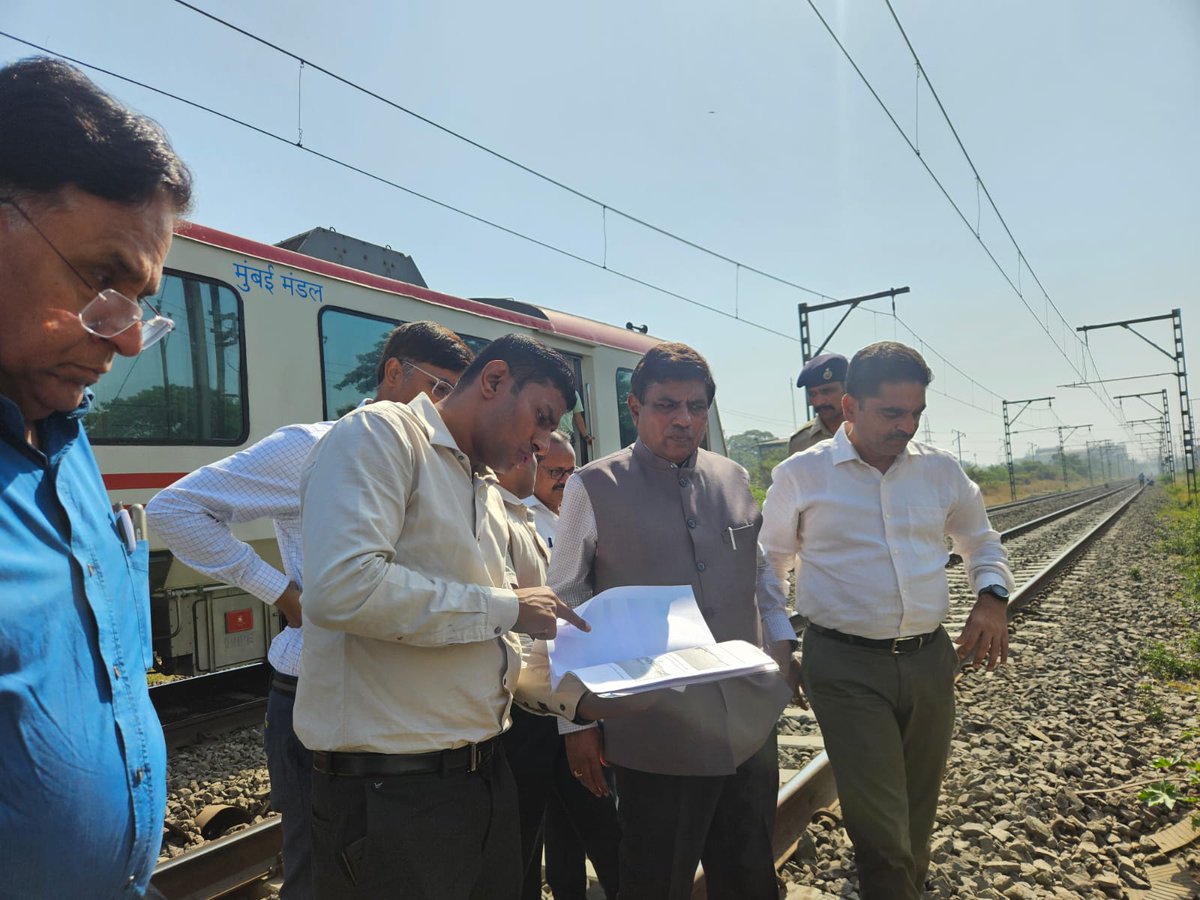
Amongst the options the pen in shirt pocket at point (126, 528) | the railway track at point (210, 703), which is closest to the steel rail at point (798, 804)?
the pen in shirt pocket at point (126, 528)

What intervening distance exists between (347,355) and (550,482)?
314 cm

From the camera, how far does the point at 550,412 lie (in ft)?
6.85

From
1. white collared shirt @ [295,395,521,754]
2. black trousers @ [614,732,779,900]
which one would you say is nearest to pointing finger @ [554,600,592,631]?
white collared shirt @ [295,395,521,754]

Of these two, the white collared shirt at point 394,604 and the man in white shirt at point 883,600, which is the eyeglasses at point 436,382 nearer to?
the white collared shirt at point 394,604

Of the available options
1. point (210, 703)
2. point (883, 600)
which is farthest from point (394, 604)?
point (210, 703)

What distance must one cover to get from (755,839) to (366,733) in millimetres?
1463

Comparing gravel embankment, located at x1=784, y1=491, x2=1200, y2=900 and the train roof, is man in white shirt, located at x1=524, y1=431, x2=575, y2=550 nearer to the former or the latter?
gravel embankment, located at x1=784, y1=491, x2=1200, y2=900

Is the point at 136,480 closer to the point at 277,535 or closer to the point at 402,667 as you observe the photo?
the point at 277,535

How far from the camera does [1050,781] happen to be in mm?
4395

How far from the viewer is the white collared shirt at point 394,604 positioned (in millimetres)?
1635

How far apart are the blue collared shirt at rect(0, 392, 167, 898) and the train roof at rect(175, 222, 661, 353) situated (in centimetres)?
353

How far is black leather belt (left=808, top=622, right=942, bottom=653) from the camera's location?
3.01 metres

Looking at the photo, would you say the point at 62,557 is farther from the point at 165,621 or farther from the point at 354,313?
the point at 354,313

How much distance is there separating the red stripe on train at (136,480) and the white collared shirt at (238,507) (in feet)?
8.94
